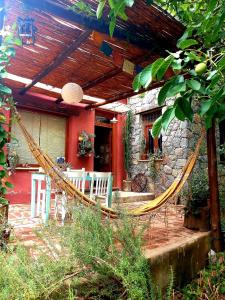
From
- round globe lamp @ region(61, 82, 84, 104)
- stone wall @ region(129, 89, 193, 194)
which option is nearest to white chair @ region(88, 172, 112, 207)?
round globe lamp @ region(61, 82, 84, 104)

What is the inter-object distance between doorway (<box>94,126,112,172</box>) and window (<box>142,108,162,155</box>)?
1092mm

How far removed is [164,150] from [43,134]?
2805 mm

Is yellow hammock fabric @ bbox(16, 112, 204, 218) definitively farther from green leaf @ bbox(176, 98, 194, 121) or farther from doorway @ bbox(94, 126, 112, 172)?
Answer: doorway @ bbox(94, 126, 112, 172)

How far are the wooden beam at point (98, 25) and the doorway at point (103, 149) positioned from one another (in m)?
4.55

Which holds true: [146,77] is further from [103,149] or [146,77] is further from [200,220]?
[103,149]

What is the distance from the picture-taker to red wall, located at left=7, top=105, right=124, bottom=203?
4828mm

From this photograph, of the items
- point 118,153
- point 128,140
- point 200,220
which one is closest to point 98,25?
point 200,220

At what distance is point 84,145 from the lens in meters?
5.81

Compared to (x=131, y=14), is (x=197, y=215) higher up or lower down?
lower down

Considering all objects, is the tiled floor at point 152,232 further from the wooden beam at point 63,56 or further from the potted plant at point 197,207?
the wooden beam at point 63,56

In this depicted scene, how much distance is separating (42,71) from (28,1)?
5.91 ft

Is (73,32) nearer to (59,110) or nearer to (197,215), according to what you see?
(197,215)

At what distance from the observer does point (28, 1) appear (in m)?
1.85

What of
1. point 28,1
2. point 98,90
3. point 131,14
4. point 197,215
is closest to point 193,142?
point 98,90
